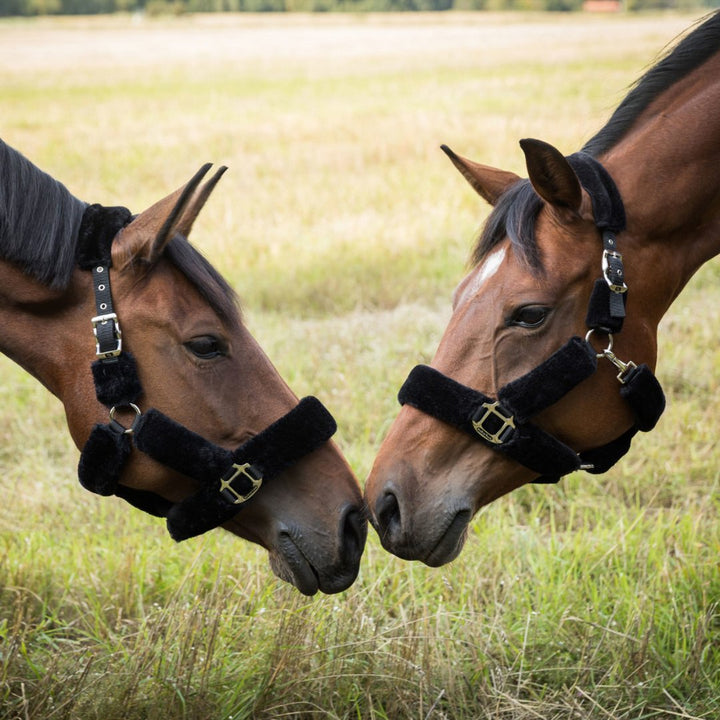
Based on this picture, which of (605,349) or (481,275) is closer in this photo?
(605,349)

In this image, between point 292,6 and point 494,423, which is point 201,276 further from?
point 292,6

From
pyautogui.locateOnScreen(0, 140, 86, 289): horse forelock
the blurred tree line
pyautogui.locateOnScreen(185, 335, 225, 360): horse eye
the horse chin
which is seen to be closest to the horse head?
the horse chin

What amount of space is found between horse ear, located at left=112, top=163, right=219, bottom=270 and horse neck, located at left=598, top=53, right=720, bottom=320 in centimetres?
130

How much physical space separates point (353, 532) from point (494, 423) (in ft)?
1.89

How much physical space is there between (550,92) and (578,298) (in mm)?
18632

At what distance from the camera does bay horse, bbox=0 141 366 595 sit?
2588 mm

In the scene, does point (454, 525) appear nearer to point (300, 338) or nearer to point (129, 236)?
point (129, 236)

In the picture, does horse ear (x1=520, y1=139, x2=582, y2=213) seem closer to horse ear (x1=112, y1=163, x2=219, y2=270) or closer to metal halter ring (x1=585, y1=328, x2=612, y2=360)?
metal halter ring (x1=585, y1=328, x2=612, y2=360)

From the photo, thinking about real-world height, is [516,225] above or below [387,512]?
above

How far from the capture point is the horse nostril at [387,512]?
8.84 feet

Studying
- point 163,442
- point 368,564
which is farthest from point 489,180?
point 368,564

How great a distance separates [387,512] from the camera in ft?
8.91

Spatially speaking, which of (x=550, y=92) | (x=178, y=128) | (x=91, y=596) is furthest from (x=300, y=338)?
(x=550, y=92)

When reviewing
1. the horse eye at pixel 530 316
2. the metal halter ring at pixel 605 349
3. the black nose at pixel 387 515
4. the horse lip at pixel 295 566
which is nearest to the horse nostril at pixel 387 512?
the black nose at pixel 387 515
